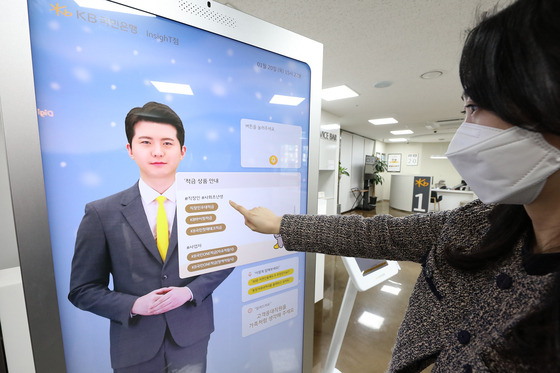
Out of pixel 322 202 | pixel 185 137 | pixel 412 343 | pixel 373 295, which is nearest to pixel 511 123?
pixel 412 343

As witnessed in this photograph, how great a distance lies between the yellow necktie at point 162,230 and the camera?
2.21 feet

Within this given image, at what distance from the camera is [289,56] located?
85 centimetres

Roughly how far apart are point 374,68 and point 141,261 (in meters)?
3.06

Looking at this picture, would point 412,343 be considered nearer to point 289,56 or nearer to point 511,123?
point 511,123

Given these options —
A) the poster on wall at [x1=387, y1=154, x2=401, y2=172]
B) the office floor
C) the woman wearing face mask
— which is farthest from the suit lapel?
the poster on wall at [x1=387, y1=154, x2=401, y2=172]

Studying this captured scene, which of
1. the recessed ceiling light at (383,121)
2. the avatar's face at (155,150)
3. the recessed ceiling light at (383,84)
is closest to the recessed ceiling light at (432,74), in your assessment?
the recessed ceiling light at (383,84)

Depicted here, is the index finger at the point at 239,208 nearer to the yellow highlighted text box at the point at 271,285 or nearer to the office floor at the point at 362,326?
the yellow highlighted text box at the point at 271,285

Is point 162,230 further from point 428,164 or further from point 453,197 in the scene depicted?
point 428,164

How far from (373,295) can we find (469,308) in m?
2.51

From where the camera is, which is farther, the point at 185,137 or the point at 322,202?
the point at 322,202

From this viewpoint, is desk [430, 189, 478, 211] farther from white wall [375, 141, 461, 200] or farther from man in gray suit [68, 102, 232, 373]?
man in gray suit [68, 102, 232, 373]

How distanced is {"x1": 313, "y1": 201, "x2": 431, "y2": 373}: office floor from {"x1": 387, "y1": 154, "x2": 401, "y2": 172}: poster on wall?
8716 mm

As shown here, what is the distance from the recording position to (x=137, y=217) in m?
0.65

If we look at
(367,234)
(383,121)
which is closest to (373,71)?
(367,234)
